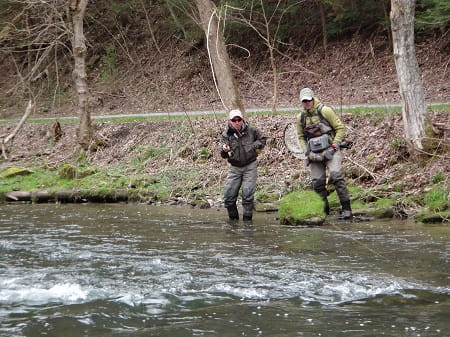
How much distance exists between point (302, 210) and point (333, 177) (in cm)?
76

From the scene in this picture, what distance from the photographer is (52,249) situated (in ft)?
30.7

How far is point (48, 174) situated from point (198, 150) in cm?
444

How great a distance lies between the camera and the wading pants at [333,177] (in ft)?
36.6

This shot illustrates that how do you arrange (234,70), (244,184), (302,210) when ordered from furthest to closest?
(234,70) → (244,184) → (302,210)

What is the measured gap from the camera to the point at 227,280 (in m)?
7.30

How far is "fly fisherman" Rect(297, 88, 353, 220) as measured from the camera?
36.2 feet

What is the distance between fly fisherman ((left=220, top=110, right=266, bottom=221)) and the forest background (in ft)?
8.09

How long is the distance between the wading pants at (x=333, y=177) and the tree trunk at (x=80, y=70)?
→ 403 inches

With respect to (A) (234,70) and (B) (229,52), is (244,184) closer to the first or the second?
(A) (234,70)

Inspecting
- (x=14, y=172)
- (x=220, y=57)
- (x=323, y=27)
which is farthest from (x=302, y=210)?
(x=323, y=27)

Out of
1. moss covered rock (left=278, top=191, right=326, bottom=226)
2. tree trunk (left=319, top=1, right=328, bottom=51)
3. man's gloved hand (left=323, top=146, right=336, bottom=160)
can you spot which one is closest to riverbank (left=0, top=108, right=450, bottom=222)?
moss covered rock (left=278, top=191, right=326, bottom=226)

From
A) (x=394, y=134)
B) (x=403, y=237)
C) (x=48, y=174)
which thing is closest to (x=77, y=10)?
(x=48, y=174)

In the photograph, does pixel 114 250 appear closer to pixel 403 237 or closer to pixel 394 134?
pixel 403 237

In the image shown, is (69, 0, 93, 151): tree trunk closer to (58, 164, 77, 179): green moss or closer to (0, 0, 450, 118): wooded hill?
(0, 0, 450, 118): wooded hill
